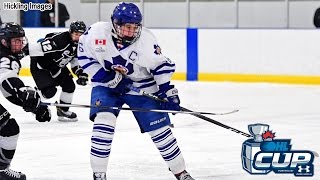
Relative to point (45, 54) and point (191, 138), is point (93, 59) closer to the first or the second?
point (191, 138)

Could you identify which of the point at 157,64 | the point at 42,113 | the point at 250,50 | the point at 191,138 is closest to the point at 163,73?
the point at 157,64

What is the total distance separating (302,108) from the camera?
7711 mm

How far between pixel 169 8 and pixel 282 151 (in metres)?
7.83

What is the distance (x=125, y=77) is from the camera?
14.4 feet

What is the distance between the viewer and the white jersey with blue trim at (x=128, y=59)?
168 inches

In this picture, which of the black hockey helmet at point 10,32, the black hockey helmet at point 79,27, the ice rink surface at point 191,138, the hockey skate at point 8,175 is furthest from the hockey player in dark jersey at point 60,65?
the hockey skate at point 8,175

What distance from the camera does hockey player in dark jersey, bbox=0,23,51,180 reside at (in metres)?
4.32

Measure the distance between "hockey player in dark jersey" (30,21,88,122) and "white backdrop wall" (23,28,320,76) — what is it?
325cm

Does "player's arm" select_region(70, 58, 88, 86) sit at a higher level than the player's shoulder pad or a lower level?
lower

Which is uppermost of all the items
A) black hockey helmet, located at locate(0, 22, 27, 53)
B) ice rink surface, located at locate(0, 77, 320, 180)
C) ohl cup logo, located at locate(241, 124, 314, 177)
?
black hockey helmet, located at locate(0, 22, 27, 53)

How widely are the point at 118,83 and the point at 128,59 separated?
0.15 m

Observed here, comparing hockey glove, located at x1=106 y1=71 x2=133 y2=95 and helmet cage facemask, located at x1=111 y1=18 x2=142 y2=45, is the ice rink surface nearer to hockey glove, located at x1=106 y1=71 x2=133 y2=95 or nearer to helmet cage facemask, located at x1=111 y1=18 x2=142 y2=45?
hockey glove, located at x1=106 y1=71 x2=133 y2=95

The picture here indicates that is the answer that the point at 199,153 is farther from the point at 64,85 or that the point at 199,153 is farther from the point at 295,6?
the point at 295,6

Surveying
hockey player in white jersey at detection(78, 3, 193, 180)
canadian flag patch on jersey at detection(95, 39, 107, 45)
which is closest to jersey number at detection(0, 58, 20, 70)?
hockey player in white jersey at detection(78, 3, 193, 180)
